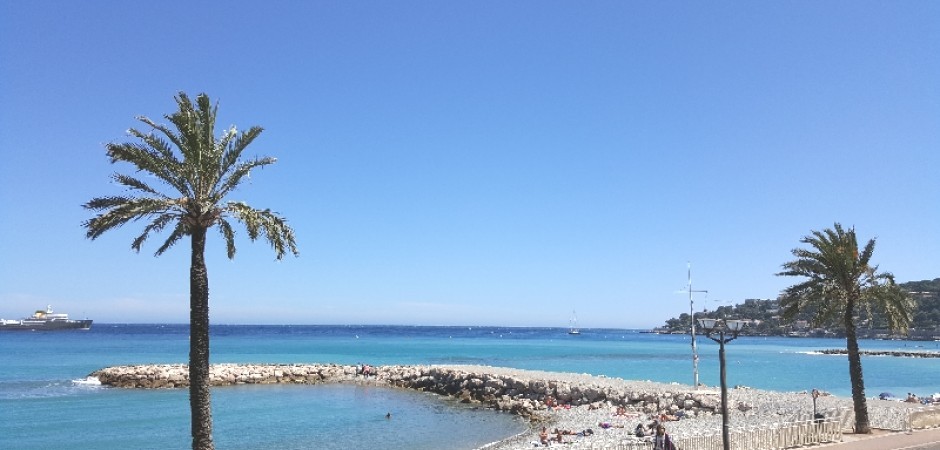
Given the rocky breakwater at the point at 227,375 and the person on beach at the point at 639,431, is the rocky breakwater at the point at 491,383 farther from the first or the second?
the person on beach at the point at 639,431

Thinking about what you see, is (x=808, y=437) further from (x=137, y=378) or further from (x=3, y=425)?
(x=137, y=378)

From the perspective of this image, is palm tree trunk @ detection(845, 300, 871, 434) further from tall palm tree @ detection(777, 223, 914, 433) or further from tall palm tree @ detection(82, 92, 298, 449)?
tall palm tree @ detection(82, 92, 298, 449)

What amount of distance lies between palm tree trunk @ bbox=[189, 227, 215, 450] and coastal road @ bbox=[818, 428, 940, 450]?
1808cm

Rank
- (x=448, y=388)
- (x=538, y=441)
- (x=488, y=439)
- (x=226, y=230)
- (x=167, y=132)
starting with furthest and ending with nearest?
(x=448, y=388) → (x=488, y=439) → (x=538, y=441) → (x=226, y=230) → (x=167, y=132)

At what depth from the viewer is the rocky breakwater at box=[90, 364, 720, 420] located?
36.3 meters

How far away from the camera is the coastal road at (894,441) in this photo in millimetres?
20531

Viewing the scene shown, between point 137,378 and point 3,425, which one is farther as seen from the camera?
point 137,378

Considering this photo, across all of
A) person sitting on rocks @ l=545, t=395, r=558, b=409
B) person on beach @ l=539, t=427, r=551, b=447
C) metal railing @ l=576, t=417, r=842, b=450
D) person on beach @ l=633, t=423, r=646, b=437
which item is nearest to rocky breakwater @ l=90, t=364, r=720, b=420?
person sitting on rocks @ l=545, t=395, r=558, b=409

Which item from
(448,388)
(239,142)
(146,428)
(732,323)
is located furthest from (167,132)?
(448,388)

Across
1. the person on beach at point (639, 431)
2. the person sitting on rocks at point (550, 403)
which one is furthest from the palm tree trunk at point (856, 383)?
the person sitting on rocks at point (550, 403)

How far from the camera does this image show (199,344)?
14977mm

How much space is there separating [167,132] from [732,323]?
47.2ft

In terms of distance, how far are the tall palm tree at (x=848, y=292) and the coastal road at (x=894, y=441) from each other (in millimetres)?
1056

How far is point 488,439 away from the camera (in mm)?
30953
